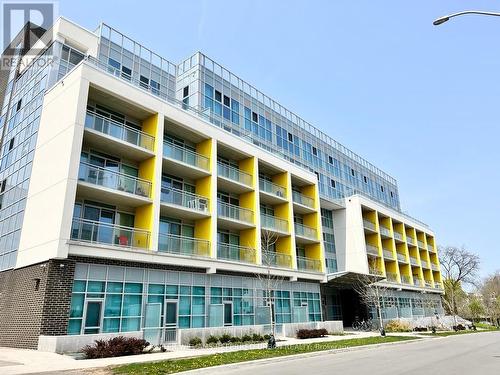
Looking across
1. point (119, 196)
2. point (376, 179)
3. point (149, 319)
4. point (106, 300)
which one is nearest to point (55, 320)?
point (106, 300)

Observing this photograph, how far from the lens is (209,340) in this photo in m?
22.8

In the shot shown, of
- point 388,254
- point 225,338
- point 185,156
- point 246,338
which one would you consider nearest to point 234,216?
point 185,156

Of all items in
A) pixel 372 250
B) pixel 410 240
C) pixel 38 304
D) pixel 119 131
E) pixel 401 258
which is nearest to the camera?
pixel 38 304

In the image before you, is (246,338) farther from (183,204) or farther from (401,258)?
(401,258)

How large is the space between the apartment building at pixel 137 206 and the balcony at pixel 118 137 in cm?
8

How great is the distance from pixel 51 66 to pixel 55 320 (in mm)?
17215

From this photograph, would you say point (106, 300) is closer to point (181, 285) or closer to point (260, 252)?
point (181, 285)

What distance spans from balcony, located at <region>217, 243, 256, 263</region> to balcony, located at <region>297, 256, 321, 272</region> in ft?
21.8

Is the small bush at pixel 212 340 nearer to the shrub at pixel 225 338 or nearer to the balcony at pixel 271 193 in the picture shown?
the shrub at pixel 225 338

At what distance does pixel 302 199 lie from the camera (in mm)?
38219

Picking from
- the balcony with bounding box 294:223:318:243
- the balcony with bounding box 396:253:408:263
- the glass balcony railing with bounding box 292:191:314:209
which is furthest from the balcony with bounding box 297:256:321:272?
the balcony with bounding box 396:253:408:263

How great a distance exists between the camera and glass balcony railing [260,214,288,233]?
32656mm

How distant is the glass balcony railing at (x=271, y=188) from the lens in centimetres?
3381

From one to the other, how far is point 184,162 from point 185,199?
8.32 ft
